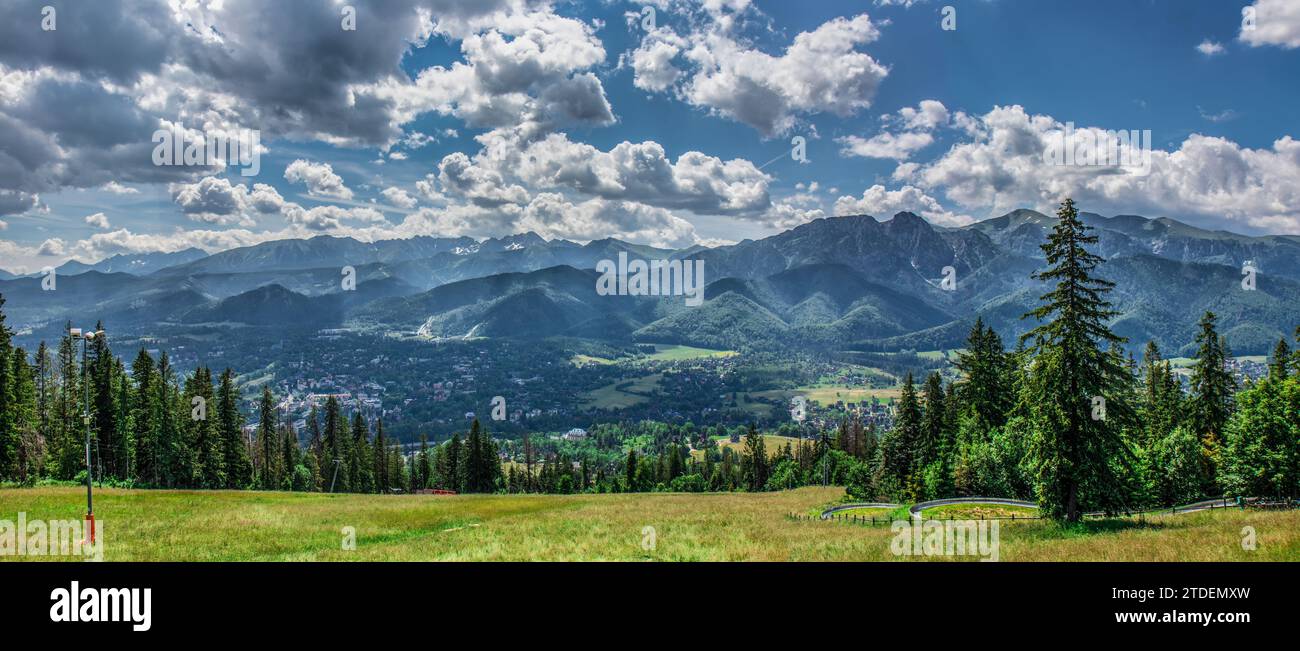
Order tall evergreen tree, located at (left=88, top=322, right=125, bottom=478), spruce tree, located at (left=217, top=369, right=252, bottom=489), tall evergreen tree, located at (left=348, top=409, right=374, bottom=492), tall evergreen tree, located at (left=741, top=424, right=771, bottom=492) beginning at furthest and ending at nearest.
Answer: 1. tall evergreen tree, located at (left=741, top=424, right=771, bottom=492)
2. tall evergreen tree, located at (left=348, top=409, right=374, bottom=492)
3. spruce tree, located at (left=217, top=369, right=252, bottom=489)
4. tall evergreen tree, located at (left=88, top=322, right=125, bottom=478)

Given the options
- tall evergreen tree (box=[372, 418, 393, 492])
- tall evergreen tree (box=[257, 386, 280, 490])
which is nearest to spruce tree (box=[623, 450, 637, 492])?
tall evergreen tree (box=[372, 418, 393, 492])

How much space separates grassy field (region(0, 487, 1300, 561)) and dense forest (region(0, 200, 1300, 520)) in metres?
4.78

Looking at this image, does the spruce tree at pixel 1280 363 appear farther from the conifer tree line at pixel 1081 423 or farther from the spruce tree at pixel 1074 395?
the spruce tree at pixel 1074 395

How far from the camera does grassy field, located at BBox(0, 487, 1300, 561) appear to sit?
19.3 m

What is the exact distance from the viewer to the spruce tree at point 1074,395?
25.5 metres

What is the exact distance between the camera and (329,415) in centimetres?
8831

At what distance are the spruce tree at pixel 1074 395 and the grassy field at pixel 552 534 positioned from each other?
1.71 meters

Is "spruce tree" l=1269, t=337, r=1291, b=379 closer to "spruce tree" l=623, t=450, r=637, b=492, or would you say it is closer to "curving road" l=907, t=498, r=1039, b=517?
"curving road" l=907, t=498, r=1039, b=517

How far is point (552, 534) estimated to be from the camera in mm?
26234

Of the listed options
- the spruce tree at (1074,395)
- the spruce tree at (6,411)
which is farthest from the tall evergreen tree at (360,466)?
the spruce tree at (1074,395)

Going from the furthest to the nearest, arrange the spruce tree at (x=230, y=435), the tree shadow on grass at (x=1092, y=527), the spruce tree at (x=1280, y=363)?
the spruce tree at (x=230, y=435) → the spruce tree at (x=1280, y=363) → the tree shadow on grass at (x=1092, y=527)

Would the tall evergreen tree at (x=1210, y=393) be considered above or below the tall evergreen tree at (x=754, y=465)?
above
